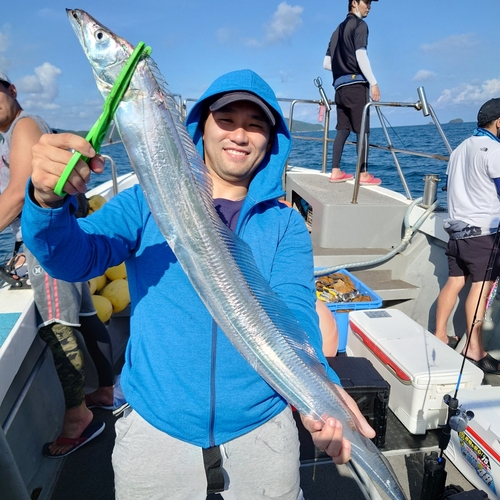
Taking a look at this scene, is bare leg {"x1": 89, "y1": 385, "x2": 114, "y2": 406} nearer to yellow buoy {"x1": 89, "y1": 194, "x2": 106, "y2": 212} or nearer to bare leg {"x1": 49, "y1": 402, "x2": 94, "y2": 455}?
bare leg {"x1": 49, "y1": 402, "x2": 94, "y2": 455}

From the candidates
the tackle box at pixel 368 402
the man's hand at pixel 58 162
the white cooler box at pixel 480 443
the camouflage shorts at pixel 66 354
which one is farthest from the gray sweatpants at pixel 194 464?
the white cooler box at pixel 480 443

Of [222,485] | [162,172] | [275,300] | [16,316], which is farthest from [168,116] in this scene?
[16,316]

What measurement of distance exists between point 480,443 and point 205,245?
92.3 inches

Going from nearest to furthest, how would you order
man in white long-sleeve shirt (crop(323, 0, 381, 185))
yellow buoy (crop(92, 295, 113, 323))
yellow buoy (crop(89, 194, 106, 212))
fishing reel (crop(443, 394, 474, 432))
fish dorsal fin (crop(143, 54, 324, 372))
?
fish dorsal fin (crop(143, 54, 324, 372)), fishing reel (crop(443, 394, 474, 432)), yellow buoy (crop(92, 295, 113, 323)), yellow buoy (crop(89, 194, 106, 212)), man in white long-sleeve shirt (crop(323, 0, 381, 185))

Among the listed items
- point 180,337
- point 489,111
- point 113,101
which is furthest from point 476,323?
point 113,101

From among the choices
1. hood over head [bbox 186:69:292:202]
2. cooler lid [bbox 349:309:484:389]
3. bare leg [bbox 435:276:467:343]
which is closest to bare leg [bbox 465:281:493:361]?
bare leg [bbox 435:276:467:343]

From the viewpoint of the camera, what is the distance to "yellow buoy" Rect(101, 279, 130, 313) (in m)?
3.89

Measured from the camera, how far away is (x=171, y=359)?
166 cm

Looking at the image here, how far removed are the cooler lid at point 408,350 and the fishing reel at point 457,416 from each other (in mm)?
511

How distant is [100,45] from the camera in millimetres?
1148

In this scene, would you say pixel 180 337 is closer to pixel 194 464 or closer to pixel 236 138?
pixel 194 464

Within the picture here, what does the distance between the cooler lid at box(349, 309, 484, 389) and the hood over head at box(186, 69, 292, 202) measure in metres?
1.97

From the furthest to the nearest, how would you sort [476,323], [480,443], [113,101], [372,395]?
[476,323] → [372,395] → [480,443] → [113,101]

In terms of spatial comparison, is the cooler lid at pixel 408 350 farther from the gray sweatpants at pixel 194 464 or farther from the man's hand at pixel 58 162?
the man's hand at pixel 58 162
